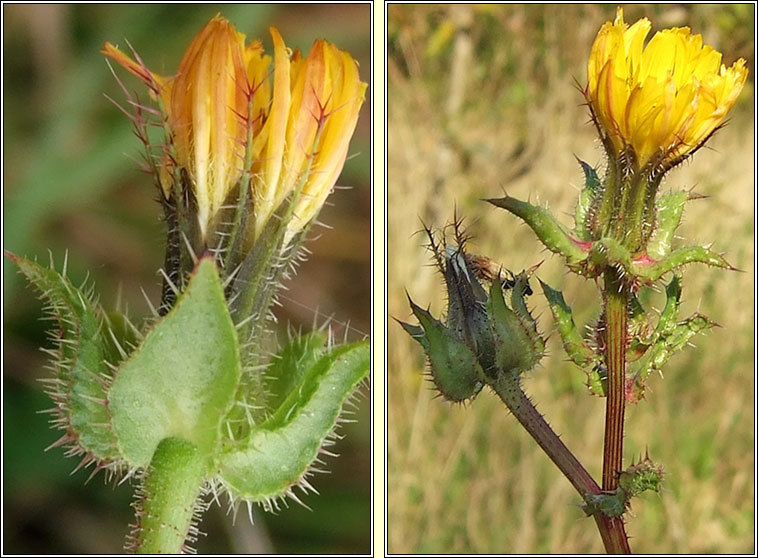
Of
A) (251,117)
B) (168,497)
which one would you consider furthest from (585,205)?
(168,497)

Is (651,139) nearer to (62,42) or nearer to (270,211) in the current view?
(270,211)

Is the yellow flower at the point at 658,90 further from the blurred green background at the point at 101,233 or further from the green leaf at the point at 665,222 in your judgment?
the blurred green background at the point at 101,233

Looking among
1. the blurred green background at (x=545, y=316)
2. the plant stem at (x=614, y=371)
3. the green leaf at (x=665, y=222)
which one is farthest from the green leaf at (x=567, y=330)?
the blurred green background at (x=545, y=316)

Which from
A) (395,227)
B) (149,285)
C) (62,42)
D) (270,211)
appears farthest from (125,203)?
(270,211)

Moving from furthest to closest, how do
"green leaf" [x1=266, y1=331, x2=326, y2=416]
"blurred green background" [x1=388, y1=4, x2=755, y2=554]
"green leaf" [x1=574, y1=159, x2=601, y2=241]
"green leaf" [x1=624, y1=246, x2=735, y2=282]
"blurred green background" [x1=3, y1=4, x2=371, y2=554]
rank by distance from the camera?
"blurred green background" [x1=3, y1=4, x2=371, y2=554] < "blurred green background" [x1=388, y1=4, x2=755, y2=554] < "green leaf" [x1=266, y1=331, x2=326, y2=416] < "green leaf" [x1=574, y1=159, x2=601, y2=241] < "green leaf" [x1=624, y1=246, x2=735, y2=282]

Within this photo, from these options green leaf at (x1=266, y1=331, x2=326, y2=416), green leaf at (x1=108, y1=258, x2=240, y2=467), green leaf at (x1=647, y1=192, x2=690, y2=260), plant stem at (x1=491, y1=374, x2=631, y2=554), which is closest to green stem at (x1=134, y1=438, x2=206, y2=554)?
green leaf at (x1=108, y1=258, x2=240, y2=467)

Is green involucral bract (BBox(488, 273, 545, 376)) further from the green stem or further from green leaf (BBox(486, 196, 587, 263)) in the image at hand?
the green stem
